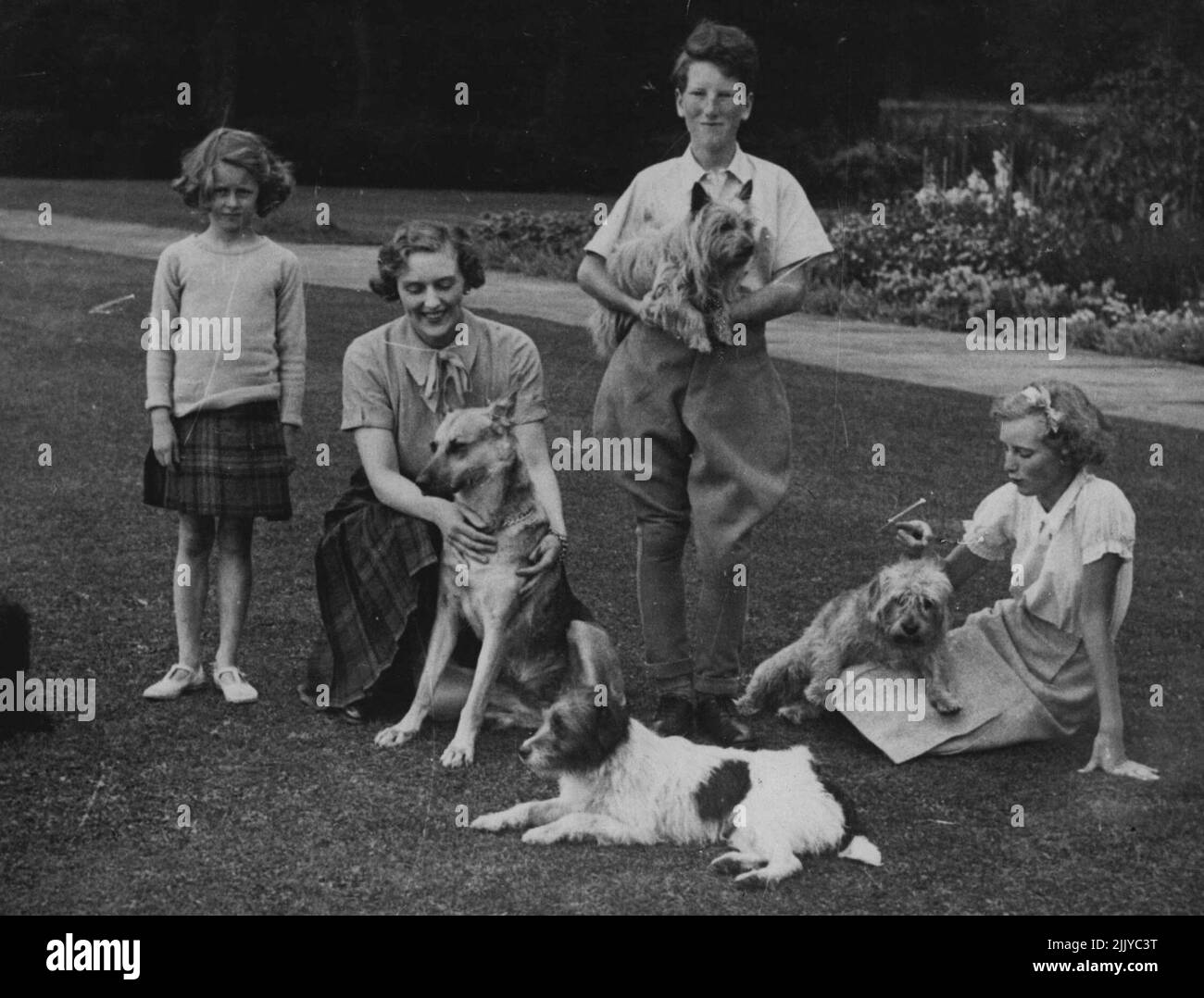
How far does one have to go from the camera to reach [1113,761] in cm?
480

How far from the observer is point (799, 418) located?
8.16 m

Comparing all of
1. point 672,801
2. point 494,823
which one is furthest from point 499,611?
point 672,801

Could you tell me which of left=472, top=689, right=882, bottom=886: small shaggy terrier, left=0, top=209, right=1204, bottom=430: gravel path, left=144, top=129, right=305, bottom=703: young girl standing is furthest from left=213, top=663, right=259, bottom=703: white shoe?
left=0, top=209, right=1204, bottom=430: gravel path

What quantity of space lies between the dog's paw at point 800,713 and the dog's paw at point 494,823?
120cm

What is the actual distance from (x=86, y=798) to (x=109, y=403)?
381 cm

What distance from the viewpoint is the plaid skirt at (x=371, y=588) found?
16.5 feet

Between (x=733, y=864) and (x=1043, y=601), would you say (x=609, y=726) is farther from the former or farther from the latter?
(x=1043, y=601)

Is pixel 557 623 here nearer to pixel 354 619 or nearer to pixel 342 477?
pixel 354 619

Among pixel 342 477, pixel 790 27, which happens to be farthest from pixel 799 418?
pixel 790 27

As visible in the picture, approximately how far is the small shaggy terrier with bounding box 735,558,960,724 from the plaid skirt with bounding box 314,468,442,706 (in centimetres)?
112

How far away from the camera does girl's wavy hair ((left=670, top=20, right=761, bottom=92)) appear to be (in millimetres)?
4777

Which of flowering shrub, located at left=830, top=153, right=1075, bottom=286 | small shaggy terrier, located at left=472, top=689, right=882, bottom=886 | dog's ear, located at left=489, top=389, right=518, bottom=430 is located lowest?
small shaggy terrier, located at left=472, top=689, right=882, bottom=886

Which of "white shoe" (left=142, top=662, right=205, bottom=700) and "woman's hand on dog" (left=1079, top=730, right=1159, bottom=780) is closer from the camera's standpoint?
"woman's hand on dog" (left=1079, top=730, right=1159, bottom=780)

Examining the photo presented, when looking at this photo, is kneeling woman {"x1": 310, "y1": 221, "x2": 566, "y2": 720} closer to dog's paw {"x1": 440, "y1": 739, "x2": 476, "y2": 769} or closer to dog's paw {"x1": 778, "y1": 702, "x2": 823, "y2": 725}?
dog's paw {"x1": 440, "y1": 739, "x2": 476, "y2": 769}
